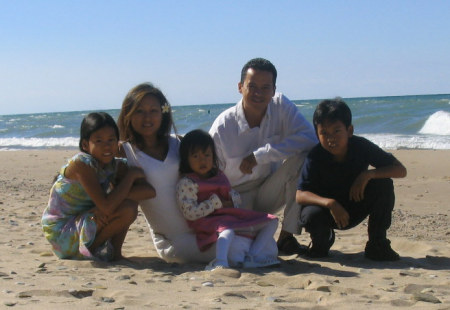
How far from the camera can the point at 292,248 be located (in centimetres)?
474

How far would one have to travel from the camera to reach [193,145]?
14.1ft

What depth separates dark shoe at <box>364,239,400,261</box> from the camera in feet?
14.5

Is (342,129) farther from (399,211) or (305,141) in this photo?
(399,211)

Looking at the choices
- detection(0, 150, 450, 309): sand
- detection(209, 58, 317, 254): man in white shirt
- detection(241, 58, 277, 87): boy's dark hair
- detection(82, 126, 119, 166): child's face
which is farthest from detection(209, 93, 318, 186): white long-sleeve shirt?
detection(82, 126, 119, 166): child's face

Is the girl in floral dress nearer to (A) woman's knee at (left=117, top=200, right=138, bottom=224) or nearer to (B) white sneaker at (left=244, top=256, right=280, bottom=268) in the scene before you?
(A) woman's knee at (left=117, top=200, right=138, bottom=224)

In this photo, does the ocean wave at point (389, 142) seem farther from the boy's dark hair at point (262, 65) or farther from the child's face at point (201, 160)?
the child's face at point (201, 160)

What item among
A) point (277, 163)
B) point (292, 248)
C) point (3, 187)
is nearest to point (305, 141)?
point (277, 163)

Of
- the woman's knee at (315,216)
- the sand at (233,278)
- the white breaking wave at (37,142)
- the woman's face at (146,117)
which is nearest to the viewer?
the sand at (233,278)

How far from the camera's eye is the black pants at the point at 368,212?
442 centimetres

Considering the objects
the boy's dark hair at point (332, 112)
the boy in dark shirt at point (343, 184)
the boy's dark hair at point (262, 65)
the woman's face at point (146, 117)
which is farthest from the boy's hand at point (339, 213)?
the woman's face at point (146, 117)

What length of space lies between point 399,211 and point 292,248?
2.32 meters

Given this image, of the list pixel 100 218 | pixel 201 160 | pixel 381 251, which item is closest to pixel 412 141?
pixel 381 251

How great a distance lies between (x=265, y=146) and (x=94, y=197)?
1410 mm

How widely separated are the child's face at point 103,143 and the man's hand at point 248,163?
3.52ft
